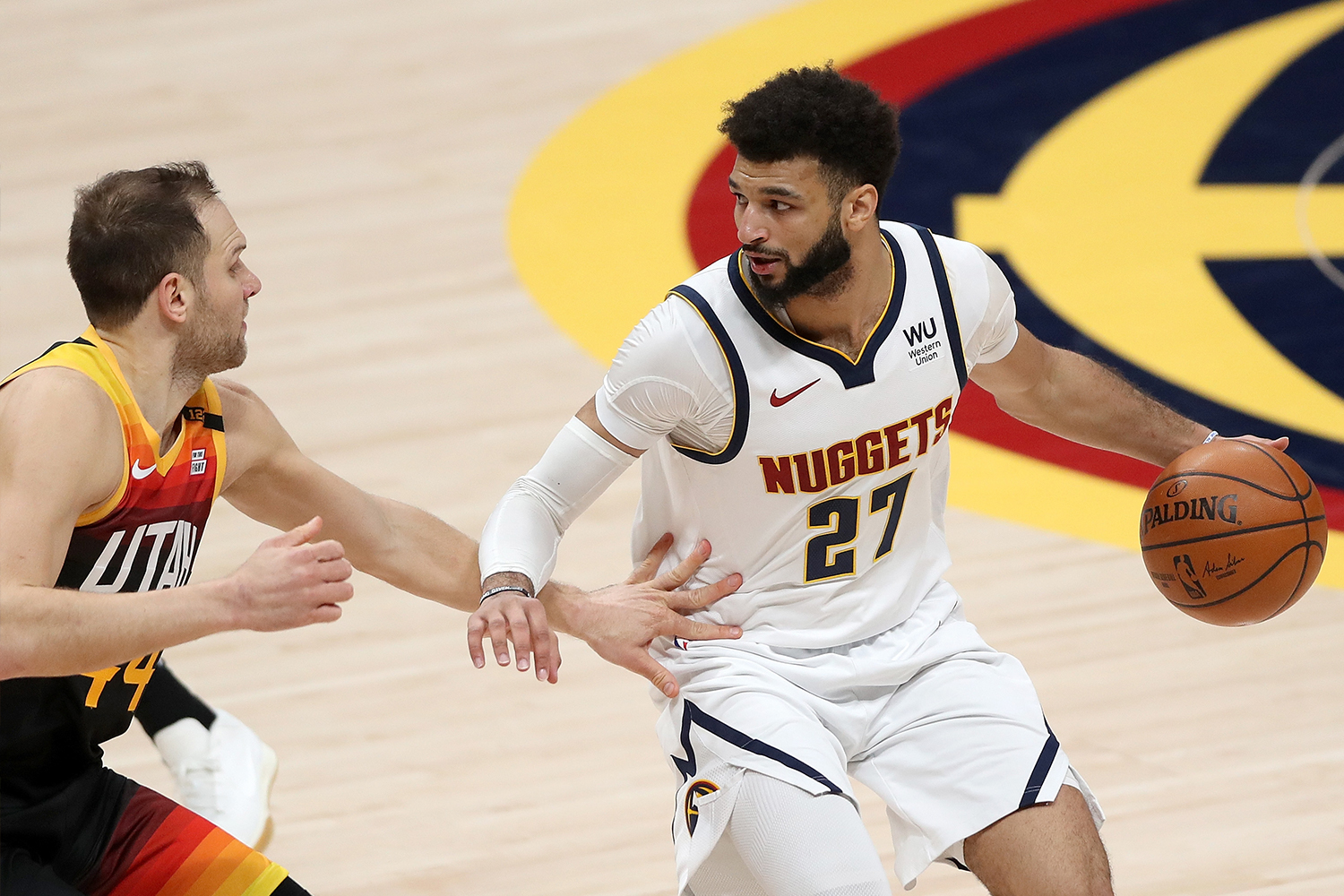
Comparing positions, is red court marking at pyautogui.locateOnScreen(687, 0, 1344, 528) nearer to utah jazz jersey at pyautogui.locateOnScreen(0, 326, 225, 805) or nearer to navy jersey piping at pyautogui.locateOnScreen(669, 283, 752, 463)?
navy jersey piping at pyautogui.locateOnScreen(669, 283, 752, 463)

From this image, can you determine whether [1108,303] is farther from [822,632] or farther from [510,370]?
[822,632]

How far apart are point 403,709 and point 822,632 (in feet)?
6.66

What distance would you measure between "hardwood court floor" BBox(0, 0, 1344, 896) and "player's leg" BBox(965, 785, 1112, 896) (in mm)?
1052

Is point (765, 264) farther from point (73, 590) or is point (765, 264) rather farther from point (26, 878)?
point (26, 878)

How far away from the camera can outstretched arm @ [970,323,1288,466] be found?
394 cm

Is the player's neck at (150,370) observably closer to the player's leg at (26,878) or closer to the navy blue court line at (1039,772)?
the player's leg at (26,878)

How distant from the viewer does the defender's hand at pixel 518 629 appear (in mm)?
3328

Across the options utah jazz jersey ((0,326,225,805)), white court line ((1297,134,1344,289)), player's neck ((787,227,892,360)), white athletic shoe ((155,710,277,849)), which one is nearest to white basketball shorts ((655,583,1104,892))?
player's neck ((787,227,892,360))

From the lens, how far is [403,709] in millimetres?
5297

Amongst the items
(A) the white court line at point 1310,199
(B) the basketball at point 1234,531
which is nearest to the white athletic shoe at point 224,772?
(B) the basketball at point 1234,531

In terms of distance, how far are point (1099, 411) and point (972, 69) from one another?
621 cm

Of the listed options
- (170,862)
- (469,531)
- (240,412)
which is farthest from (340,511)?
(469,531)

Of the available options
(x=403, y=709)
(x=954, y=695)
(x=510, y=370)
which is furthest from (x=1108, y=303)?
(x=954, y=695)

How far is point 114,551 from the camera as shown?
3219 millimetres
